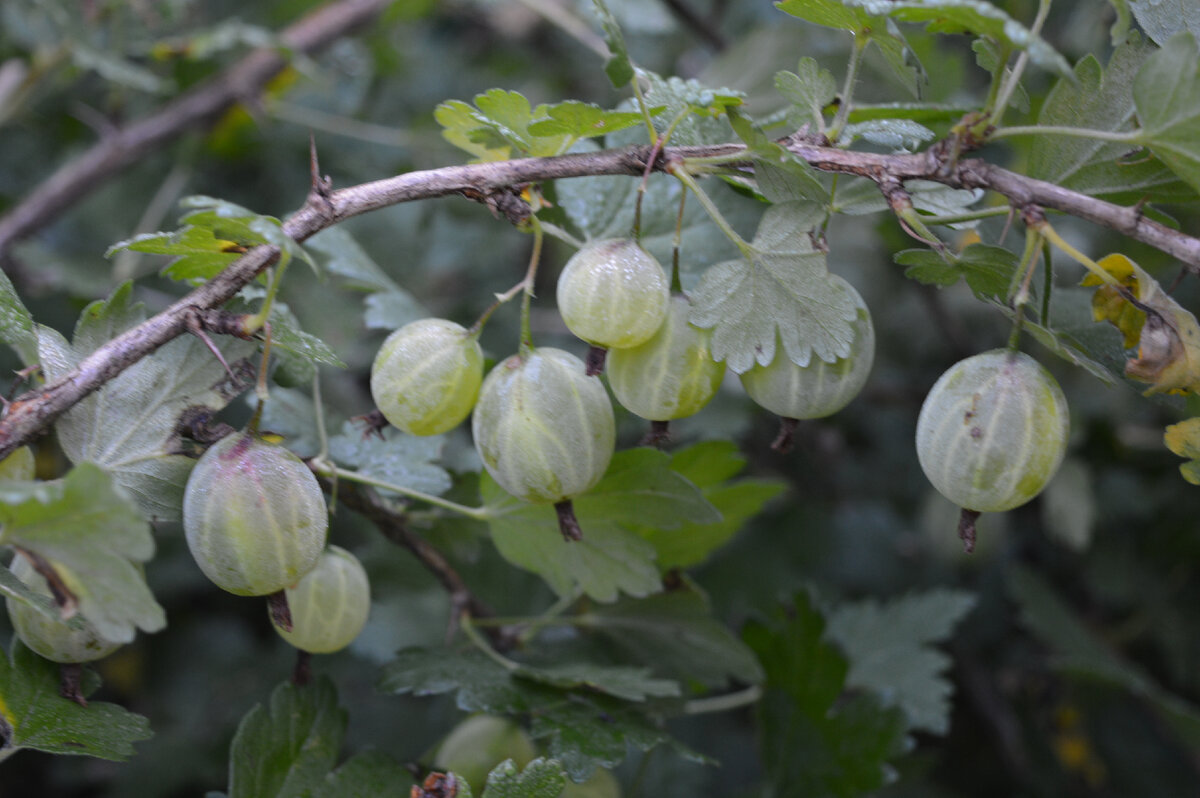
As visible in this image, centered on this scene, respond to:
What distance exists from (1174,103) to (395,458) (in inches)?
30.2

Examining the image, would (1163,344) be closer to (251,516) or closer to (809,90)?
(809,90)

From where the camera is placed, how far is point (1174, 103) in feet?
2.00

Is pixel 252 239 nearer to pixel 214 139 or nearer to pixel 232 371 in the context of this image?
pixel 232 371

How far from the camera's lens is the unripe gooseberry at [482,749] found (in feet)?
3.24

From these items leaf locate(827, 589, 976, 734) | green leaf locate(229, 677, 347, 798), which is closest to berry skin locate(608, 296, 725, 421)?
green leaf locate(229, 677, 347, 798)

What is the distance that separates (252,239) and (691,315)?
356 mm

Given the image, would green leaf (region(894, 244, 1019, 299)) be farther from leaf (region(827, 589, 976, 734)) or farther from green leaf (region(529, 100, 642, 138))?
leaf (region(827, 589, 976, 734))

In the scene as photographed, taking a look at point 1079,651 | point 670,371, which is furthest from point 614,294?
point 1079,651

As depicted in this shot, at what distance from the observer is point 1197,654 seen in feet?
5.39

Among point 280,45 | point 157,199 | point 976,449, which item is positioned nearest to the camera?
point 976,449

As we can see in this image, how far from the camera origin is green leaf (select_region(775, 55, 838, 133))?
728 millimetres

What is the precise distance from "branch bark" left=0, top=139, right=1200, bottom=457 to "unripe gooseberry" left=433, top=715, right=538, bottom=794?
564mm

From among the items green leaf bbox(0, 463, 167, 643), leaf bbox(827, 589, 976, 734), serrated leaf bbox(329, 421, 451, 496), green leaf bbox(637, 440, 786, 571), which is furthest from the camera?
leaf bbox(827, 589, 976, 734)

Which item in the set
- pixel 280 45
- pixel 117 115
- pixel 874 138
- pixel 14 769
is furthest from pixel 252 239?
pixel 14 769
